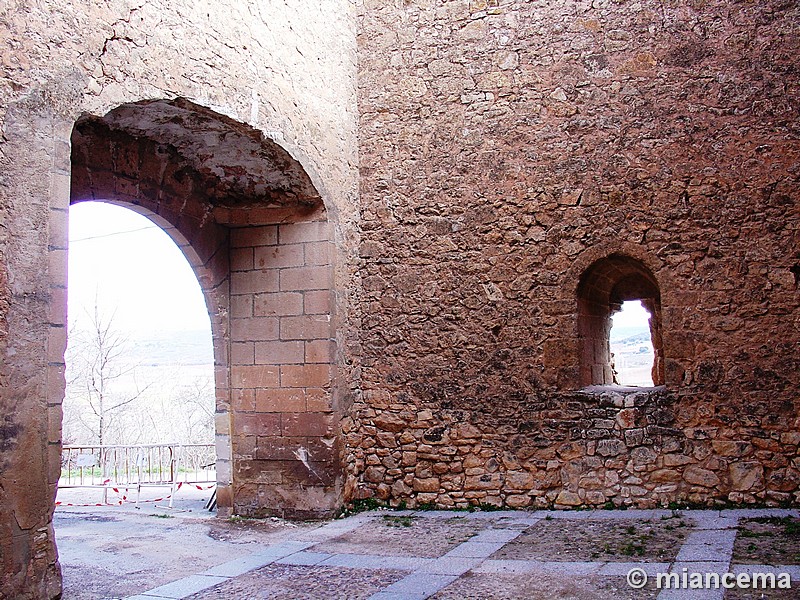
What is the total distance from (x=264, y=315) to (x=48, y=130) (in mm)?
2996

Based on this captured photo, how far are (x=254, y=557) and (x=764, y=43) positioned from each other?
5301mm

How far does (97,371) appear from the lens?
19.8 m

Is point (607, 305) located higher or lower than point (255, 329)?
higher

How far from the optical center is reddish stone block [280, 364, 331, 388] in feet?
20.5

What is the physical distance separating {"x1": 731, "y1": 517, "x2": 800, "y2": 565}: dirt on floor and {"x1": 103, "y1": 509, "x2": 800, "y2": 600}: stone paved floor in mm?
65

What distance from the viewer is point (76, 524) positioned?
647 centimetres

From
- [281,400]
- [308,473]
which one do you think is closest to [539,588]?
[308,473]

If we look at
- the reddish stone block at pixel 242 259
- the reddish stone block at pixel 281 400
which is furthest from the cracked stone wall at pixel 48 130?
the reddish stone block at pixel 281 400

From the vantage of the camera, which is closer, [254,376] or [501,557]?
[501,557]

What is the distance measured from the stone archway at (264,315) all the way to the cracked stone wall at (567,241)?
1.54 ft

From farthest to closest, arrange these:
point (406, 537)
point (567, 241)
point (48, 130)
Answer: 1. point (567, 241)
2. point (406, 537)
3. point (48, 130)

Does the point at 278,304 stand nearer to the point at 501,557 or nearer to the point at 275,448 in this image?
the point at 275,448

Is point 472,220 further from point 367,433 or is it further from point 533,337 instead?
point 367,433

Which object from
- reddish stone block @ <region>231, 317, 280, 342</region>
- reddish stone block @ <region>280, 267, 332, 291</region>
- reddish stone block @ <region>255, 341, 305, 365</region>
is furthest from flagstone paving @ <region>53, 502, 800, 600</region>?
reddish stone block @ <region>280, 267, 332, 291</region>
